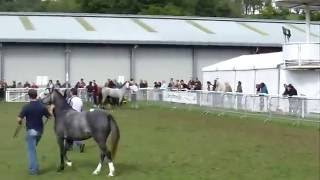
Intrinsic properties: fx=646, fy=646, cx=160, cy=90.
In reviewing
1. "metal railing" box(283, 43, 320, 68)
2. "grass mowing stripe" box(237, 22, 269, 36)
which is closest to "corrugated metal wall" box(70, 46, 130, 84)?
"grass mowing stripe" box(237, 22, 269, 36)

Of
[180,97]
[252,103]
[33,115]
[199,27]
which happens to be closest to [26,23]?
[199,27]

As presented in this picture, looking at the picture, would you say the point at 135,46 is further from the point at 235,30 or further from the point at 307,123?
the point at 307,123

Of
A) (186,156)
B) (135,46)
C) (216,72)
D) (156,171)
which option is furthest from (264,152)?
(135,46)

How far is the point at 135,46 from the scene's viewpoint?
59.8 metres

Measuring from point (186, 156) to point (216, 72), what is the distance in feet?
104

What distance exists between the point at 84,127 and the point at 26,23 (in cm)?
5018

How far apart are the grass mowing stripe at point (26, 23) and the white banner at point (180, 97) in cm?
2147

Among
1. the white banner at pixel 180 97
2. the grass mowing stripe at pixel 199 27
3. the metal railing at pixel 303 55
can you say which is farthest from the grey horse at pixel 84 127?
the grass mowing stripe at pixel 199 27

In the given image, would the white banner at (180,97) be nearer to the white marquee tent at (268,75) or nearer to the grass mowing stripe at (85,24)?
the white marquee tent at (268,75)

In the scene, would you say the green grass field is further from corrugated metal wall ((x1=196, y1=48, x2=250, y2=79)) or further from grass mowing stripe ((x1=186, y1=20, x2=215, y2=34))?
grass mowing stripe ((x1=186, y1=20, x2=215, y2=34))

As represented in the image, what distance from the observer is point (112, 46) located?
196ft

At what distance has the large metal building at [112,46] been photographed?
57.7 metres

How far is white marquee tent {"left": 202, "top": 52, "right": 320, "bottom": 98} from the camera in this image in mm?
36656

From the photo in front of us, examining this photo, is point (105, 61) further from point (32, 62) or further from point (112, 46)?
point (32, 62)
